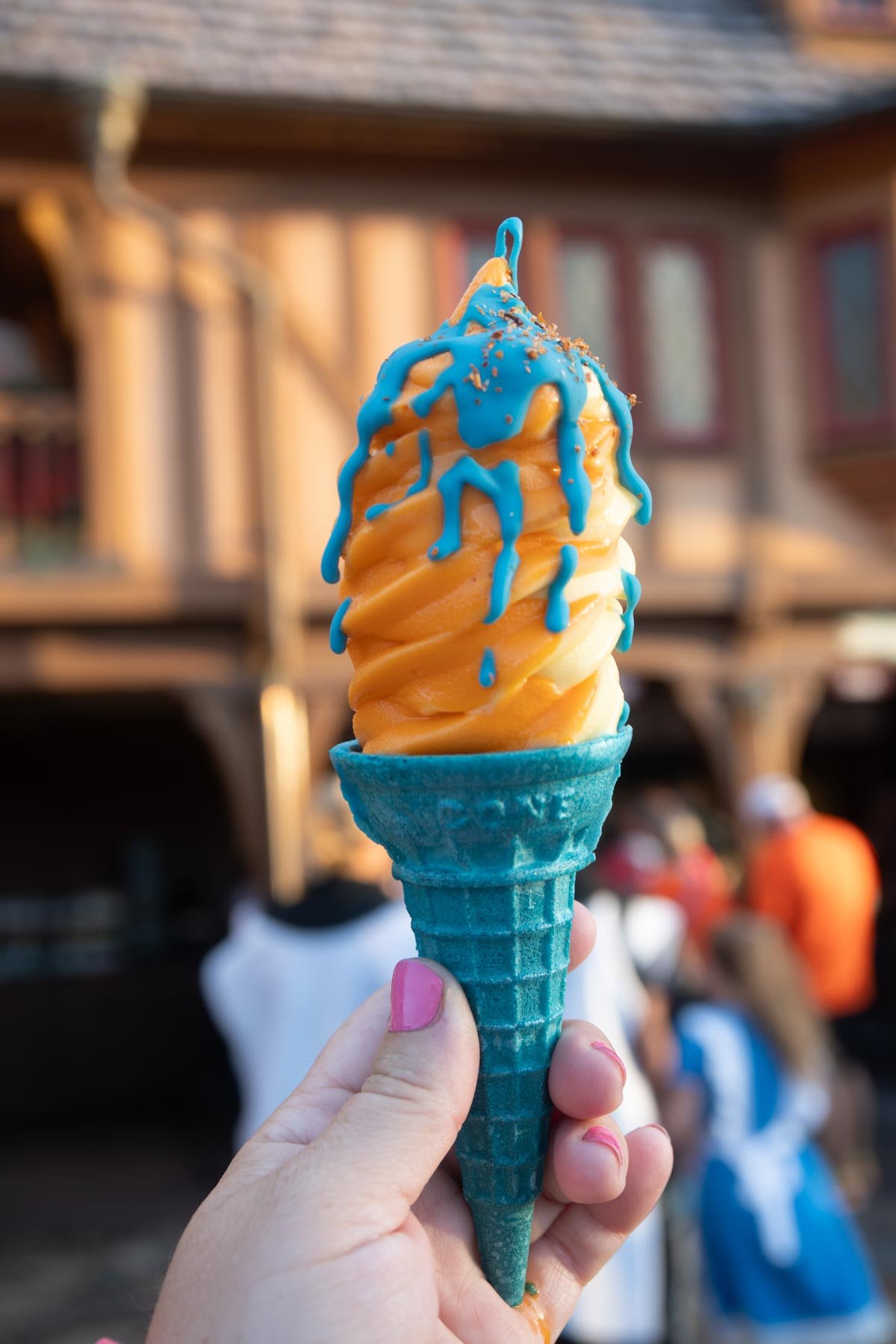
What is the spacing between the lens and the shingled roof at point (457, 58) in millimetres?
8422

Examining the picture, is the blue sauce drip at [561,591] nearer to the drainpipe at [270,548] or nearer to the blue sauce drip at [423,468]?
the blue sauce drip at [423,468]

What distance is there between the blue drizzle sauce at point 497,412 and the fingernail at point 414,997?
0.51 metres

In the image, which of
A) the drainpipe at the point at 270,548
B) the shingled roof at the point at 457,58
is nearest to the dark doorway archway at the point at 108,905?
the drainpipe at the point at 270,548

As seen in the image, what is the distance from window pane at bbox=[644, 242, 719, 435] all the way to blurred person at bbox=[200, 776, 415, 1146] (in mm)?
6073

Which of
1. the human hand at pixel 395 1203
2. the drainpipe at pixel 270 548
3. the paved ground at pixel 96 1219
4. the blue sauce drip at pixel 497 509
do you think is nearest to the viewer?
the human hand at pixel 395 1203

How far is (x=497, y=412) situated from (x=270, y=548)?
6.73 m

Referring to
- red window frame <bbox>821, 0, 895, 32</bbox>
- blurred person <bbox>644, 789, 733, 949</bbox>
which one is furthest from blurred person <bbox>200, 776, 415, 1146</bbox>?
red window frame <bbox>821, 0, 895, 32</bbox>

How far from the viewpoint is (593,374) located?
186 cm

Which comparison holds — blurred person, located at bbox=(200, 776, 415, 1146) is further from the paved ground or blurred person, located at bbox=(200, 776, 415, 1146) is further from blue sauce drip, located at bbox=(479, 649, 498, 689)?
the paved ground

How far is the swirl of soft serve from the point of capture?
5.66 ft

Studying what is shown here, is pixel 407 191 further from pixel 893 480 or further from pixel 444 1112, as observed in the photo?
pixel 444 1112

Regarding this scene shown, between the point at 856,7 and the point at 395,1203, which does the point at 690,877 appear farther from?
the point at 856,7

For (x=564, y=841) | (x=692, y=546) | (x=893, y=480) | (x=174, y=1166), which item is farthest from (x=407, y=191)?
(x=564, y=841)

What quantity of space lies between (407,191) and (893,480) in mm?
4115
